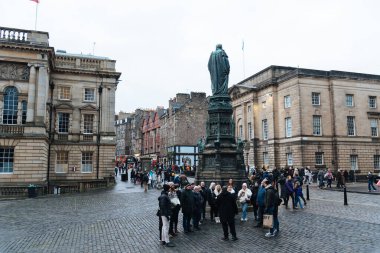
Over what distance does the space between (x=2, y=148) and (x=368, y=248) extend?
28377 millimetres

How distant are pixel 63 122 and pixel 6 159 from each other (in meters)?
7.39

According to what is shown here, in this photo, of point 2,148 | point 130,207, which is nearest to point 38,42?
point 2,148

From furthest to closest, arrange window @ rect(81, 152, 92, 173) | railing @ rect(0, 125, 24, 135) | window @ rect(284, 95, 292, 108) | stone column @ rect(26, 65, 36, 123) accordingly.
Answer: window @ rect(284, 95, 292, 108) → window @ rect(81, 152, 92, 173) → stone column @ rect(26, 65, 36, 123) → railing @ rect(0, 125, 24, 135)

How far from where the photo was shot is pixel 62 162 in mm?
33281

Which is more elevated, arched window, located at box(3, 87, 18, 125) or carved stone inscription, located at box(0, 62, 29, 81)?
carved stone inscription, located at box(0, 62, 29, 81)

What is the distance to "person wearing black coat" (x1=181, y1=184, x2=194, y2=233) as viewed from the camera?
35.3 feet

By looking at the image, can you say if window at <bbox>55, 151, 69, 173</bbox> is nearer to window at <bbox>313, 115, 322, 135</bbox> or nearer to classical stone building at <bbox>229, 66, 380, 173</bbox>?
classical stone building at <bbox>229, 66, 380, 173</bbox>

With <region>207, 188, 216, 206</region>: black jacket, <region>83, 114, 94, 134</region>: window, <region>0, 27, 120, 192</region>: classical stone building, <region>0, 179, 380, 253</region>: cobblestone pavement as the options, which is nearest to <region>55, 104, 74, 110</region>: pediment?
<region>0, 27, 120, 192</region>: classical stone building

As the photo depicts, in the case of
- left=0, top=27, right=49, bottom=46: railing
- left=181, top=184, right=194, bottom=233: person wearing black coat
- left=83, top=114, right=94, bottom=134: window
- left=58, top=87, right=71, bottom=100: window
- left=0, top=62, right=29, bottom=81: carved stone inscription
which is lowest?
left=181, top=184, right=194, bottom=233: person wearing black coat

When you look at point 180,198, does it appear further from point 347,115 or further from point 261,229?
point 347,115

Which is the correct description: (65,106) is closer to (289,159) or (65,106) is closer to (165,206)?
(289,159)

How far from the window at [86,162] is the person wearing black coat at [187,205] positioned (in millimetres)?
25436

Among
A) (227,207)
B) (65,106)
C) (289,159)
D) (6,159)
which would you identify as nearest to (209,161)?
(227,207)

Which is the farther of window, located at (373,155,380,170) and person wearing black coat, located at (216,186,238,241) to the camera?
window, located at (373,155,380,170)
